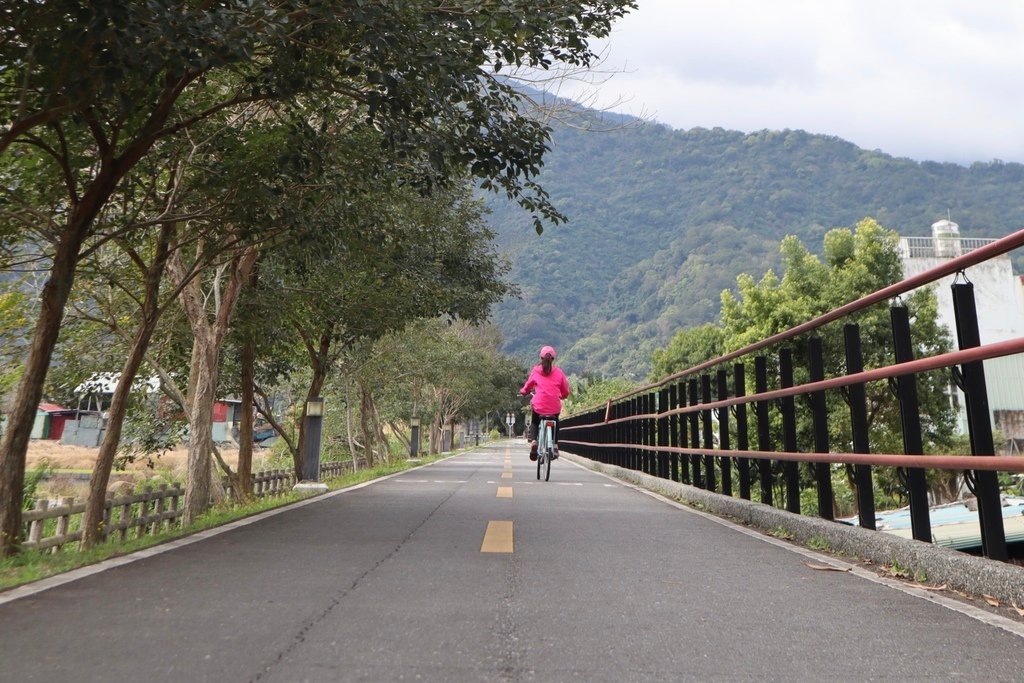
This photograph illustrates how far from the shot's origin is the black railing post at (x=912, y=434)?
4.46 metres

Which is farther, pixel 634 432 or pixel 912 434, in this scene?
pixel 634 432

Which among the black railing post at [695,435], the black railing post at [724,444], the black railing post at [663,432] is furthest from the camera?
the black railing post at [663,432]

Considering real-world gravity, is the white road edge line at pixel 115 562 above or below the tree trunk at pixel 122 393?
below

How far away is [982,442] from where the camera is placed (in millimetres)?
3834

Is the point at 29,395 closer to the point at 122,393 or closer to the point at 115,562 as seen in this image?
the point at 115,562

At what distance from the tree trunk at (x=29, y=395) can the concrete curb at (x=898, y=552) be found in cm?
595


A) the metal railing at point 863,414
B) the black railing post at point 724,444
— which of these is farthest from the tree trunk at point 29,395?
the black railing post at point 724,444

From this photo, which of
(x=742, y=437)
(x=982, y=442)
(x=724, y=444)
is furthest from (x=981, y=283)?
(x=982, y=442)

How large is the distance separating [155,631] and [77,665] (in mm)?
454

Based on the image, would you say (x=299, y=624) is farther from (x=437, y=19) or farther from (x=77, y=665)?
(x=437, y=19)

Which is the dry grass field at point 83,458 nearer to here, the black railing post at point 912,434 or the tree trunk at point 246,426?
the tree trunk at point 246,426

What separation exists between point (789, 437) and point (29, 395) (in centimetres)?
604

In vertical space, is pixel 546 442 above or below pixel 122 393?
below

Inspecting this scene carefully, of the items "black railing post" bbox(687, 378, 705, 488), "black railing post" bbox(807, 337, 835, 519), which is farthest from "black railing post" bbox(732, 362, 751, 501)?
"black railing post" bbox(807, 337, 835, 519)
